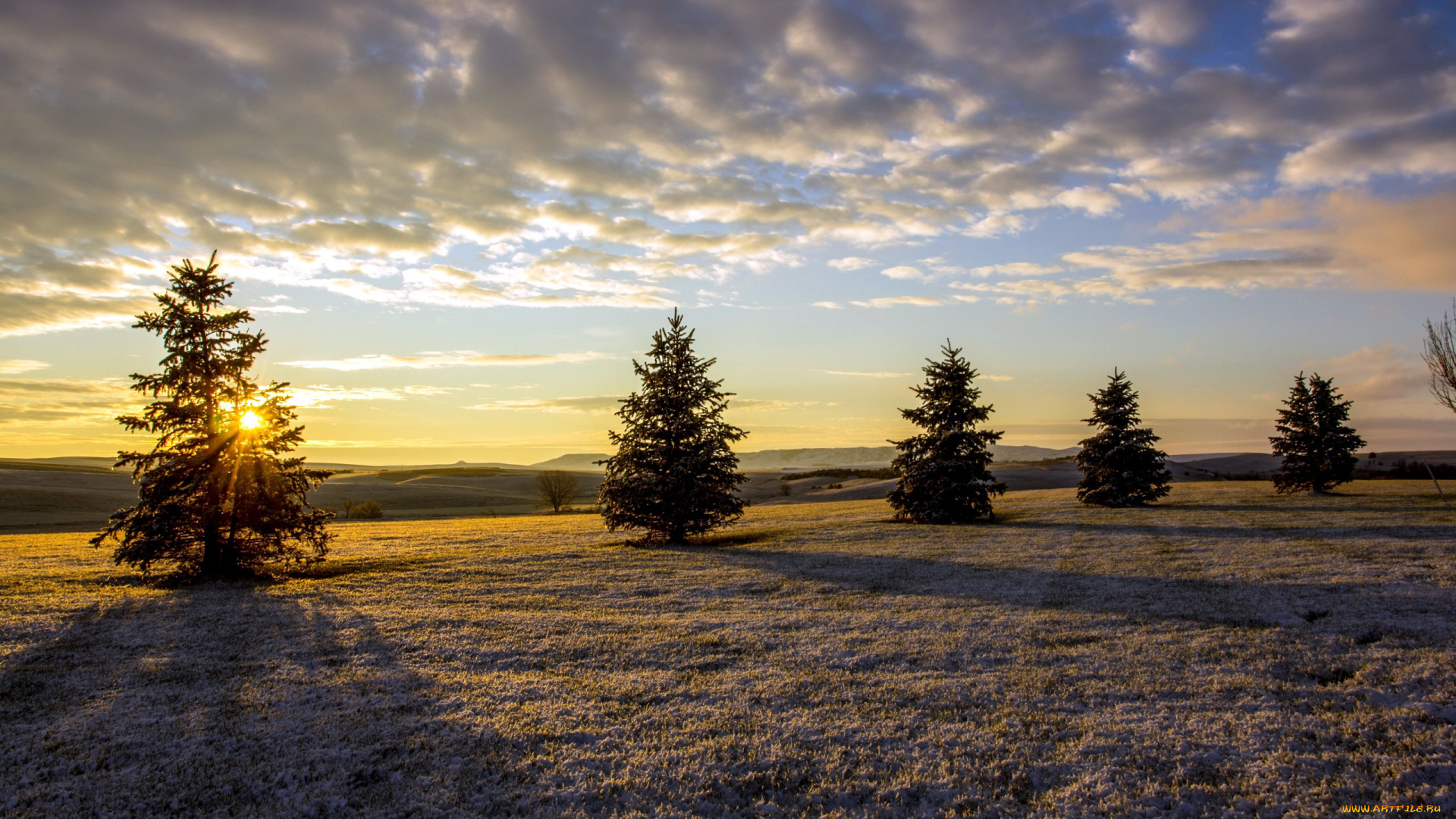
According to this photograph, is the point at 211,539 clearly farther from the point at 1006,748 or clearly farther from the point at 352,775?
the point at 1006,748

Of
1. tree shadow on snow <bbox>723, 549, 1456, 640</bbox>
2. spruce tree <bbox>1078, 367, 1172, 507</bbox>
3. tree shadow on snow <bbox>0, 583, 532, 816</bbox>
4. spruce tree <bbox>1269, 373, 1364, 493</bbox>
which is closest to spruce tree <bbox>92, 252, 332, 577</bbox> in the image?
tree shadow on snow <bbox>0, 583, 532, 816</bbox>

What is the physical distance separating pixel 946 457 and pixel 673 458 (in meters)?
13.2

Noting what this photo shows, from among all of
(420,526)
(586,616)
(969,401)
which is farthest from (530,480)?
(586,616)

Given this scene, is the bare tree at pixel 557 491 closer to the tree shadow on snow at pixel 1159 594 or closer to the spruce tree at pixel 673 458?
the spruce tree at pixel 673 458

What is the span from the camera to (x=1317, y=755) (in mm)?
6785

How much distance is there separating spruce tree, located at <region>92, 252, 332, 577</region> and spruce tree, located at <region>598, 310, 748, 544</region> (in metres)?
10.1

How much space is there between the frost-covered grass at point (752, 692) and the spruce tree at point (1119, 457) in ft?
53.5

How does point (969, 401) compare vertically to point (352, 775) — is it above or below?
above

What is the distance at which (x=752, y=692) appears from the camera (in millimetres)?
8969

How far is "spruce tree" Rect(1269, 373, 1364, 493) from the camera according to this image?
3559 centimetres

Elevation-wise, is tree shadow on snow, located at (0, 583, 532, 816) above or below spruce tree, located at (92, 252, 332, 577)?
below

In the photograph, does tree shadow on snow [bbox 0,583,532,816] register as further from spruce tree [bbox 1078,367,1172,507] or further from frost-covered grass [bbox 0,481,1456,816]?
spruce tree [bbox 1078,367,1172,507]

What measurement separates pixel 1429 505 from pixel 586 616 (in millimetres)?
34175

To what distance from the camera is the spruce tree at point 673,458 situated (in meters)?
25.9
